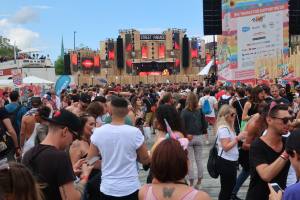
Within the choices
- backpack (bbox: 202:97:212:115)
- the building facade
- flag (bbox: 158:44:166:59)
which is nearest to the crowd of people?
backpack (bbox: 202:97:212:115)

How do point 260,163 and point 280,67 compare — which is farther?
point 280,67

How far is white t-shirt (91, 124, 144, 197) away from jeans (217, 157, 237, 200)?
68.9 inches

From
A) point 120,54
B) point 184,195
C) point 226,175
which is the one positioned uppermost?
point 120,54

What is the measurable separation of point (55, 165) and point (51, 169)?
4cm

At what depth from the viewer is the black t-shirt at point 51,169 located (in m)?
3.40

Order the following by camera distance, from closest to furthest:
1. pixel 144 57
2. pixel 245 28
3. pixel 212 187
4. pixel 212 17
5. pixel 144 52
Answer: pixel 212 187, pixel 245 28, pixel 212 17, pixel 144 57, pixel 144 52

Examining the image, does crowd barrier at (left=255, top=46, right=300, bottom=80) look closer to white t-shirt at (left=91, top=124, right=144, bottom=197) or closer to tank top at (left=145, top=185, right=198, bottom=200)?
white t-shirt at (left=91, top=124, right=144, bottom=197)

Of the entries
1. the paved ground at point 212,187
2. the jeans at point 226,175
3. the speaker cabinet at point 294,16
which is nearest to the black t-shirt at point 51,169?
the jeans at point 226,175

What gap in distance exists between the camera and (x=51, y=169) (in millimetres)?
3395

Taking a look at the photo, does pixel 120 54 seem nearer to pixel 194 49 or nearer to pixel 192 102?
pixel 194 49

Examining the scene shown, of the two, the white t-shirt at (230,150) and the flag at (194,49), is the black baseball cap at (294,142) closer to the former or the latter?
the white t-shirt at (230,150)

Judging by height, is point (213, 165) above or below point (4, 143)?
below

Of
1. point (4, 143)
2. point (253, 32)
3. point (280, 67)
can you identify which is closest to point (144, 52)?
point (253, 32)

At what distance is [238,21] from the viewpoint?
2542 centimetres
